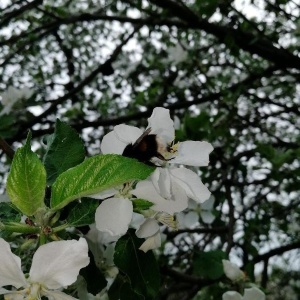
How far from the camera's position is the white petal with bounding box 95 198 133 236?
2.45 feet

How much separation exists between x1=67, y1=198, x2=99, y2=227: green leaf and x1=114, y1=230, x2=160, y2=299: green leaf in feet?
0.59

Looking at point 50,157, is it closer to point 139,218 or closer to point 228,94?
point 139,218

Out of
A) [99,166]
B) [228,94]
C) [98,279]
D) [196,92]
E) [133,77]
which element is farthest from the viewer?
[133,77]

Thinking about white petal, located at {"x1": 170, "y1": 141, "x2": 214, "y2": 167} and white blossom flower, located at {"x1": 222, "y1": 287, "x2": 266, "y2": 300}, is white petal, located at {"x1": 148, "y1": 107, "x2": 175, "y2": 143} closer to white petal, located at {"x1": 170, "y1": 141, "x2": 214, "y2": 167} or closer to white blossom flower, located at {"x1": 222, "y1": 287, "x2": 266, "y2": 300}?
white petal, located at {"x1": 170, "y1": 141, "x2": 214, "y2": 167}

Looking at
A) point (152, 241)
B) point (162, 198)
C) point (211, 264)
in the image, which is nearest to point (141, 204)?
point (162, 198)

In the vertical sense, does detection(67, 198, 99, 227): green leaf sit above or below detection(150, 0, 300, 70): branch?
below

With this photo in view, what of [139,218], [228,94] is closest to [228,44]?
[228,94]

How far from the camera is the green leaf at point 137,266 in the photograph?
903mm

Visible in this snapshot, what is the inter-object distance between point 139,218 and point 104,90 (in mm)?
3083

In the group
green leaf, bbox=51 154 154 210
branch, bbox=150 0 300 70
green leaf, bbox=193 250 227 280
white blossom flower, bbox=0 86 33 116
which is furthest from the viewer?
branch, bbox=150 0 300 70

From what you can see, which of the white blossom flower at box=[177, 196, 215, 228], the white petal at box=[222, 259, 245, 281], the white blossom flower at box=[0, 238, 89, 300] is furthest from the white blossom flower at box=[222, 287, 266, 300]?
the white blossom flower at box=[177, 196, 215, 228]

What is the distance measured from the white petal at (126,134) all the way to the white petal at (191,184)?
77 millimetres

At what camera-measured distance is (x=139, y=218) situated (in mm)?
1065

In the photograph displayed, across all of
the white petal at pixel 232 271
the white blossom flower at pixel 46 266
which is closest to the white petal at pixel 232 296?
the white petal at pixel 232 271
